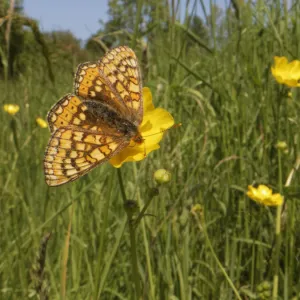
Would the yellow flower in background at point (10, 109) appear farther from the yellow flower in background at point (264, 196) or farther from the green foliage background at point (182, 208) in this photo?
the yellow flower in background at point (264, 196)

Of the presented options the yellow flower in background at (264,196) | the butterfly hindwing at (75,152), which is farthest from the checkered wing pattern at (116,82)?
the yellow flower in background at (264,196)

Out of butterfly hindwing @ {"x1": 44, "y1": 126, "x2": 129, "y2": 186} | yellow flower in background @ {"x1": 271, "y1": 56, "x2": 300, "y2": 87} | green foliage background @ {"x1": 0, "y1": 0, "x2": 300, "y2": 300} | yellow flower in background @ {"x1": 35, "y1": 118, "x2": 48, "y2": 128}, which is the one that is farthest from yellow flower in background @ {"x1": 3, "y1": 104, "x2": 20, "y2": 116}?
butterfly hindwing @ {"x1": 44, "y1": 126, "x2": 129, "y2": 186}

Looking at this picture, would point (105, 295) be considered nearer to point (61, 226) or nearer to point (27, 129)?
point (61, 226)

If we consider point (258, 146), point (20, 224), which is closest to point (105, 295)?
point (20, 224)

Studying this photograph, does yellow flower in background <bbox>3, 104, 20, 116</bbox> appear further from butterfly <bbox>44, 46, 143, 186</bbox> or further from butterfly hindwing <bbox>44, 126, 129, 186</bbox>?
butterfly hindwing <bbox>44, 126, 129, 186</bbox>

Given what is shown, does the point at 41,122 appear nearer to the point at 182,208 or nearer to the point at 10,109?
the point at 10,109

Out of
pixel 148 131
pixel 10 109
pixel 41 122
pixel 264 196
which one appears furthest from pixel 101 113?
pixel 10 109
